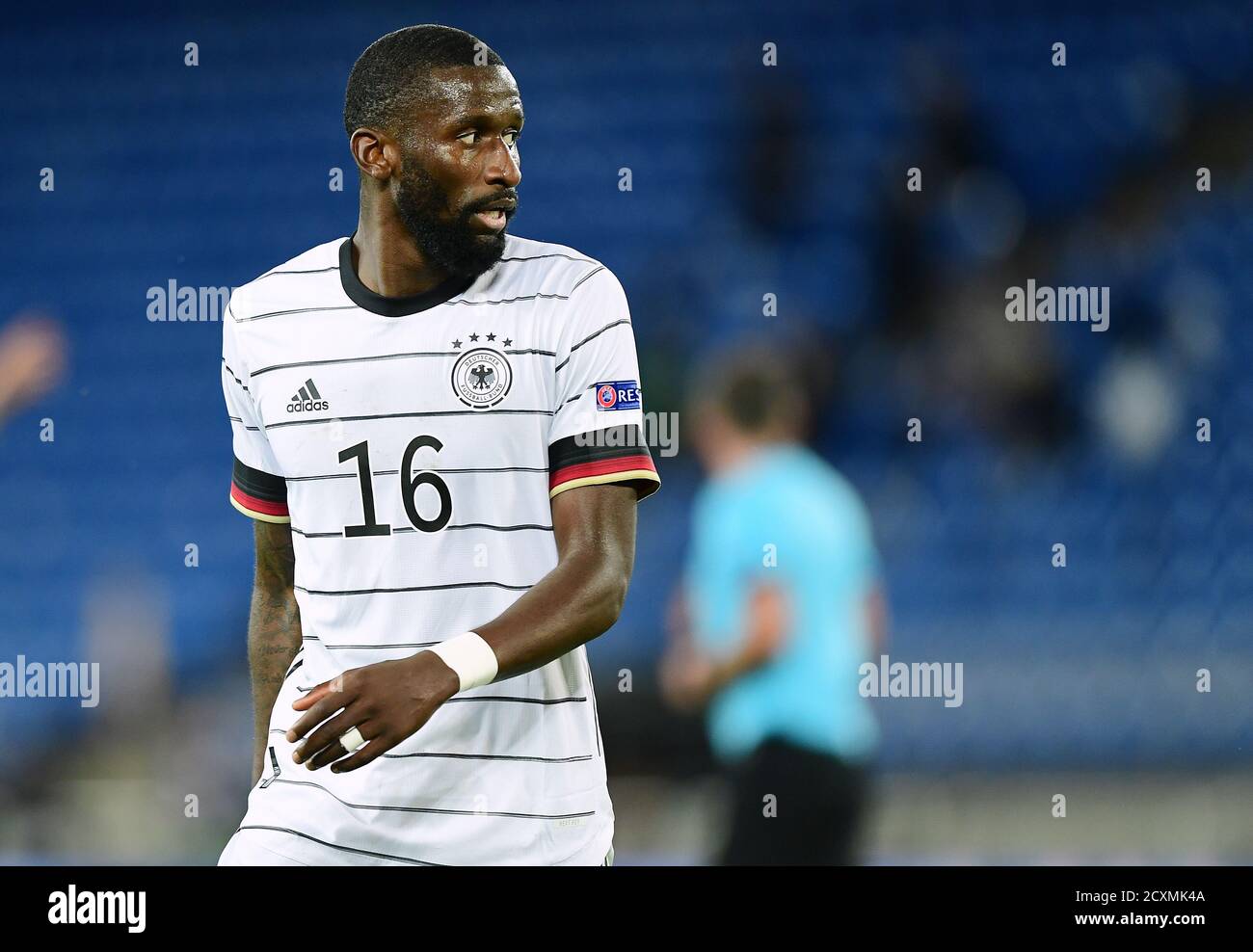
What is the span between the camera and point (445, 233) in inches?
85.7

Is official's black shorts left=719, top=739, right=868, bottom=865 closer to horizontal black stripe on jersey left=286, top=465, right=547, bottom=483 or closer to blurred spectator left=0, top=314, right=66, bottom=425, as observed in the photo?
horizontal black stripe on jersey left=286, top=465, right=547, bottom=483

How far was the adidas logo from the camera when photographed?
7.05 ft

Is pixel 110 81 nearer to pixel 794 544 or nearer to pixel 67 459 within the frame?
pixel 67 459

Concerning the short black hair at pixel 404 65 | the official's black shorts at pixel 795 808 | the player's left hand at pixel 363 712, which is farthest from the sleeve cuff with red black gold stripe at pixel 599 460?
the official's black shorts at pixel 795 808

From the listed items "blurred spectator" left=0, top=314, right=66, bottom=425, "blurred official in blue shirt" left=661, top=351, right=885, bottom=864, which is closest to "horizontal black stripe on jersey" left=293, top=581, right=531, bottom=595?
"blurred official in blue shirt" left=661, top=351, right=885, bottom=864

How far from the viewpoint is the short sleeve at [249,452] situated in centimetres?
226

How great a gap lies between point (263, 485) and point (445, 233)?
51cm

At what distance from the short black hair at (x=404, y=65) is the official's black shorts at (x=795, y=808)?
90.1 inches

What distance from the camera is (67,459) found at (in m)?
4.98

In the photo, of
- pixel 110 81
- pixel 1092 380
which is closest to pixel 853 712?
pixel 1092 380

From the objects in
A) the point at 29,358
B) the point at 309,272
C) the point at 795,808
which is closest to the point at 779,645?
the point at 795,808

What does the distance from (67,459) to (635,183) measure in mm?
2208

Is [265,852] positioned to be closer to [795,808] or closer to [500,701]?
[500,701]

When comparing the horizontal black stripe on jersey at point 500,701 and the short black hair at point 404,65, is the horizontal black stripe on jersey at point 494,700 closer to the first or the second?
the horizontal black stripe on jersey at point 500,701
